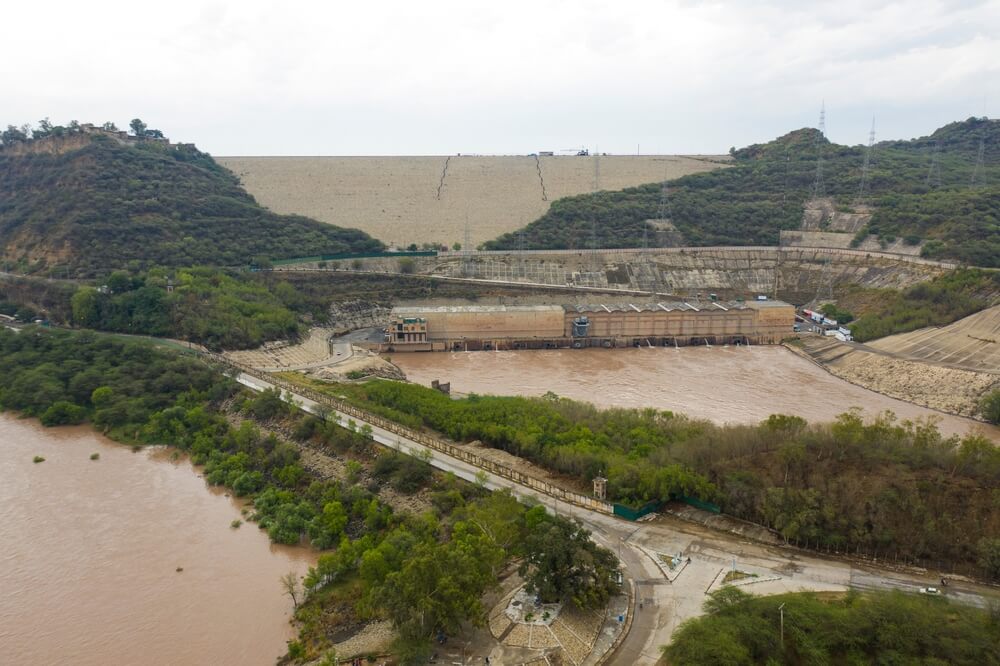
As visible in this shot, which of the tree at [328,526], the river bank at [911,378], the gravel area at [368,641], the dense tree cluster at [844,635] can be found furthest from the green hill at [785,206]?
Result: the gravel area at [368,641]

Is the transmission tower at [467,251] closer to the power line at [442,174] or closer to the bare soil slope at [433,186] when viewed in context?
the bare soil slope at [433,186]

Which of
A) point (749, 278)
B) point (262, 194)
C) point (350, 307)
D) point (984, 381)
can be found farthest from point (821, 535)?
point (262, 194)

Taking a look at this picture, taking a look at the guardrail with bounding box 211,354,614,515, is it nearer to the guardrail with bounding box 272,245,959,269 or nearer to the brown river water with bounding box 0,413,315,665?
the brown river water with bounding box 0,413,315,665

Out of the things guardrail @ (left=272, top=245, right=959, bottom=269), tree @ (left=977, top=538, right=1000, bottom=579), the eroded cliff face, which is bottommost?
tree @ (left=977, top=538, right=1000, bottom=579)

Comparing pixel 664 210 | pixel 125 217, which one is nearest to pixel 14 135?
pixel 125 217

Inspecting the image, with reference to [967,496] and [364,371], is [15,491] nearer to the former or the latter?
[364,371]

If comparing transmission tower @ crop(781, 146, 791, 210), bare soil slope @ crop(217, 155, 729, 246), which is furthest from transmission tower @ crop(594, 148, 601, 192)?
transmission tower @ crop(781, 146, 791, 210)
